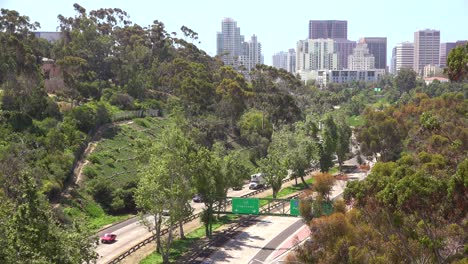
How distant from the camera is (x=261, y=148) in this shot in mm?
75188

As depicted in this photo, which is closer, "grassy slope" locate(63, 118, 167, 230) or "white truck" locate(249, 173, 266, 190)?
"grassy slope" locate(63, 118, 167, 230)

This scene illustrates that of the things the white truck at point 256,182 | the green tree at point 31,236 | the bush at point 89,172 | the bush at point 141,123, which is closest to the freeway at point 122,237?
the bush at point 89,172

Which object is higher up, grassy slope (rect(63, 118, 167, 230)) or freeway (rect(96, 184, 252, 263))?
grassy slope (rect(63, 118, 167, 230))

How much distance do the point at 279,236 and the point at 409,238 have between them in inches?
820

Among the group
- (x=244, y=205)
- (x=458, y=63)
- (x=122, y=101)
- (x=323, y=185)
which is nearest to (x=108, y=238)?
(x=244, y=205)

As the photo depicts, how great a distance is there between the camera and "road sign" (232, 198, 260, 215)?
42469 mm

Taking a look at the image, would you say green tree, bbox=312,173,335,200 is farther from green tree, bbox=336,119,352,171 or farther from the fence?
the fence

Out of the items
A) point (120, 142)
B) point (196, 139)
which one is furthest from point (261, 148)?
point (120, 142)

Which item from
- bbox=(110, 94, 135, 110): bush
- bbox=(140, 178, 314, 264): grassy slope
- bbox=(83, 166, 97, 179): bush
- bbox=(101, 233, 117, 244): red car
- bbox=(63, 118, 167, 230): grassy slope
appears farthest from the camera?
bbox=(110, 94, 135, 110): bush

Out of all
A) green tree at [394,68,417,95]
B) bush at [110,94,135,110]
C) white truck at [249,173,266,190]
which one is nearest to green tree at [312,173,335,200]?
white truck at [249,173,266,190]

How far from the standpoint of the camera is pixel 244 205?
Answer: 141 ft

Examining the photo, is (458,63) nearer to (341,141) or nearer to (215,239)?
(215,239)

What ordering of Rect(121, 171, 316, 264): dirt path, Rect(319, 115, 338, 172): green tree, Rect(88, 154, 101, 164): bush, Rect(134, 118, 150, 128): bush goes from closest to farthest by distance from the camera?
Rect(121, 171, 316, 264): dirt path, Rect(88, 154, 101, 164): bush, Rect(319, 115, 338, 172): green tree, Rect(134, 118, 150, 128): bush

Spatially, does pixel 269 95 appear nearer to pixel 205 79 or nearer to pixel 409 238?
pixel 205 79
